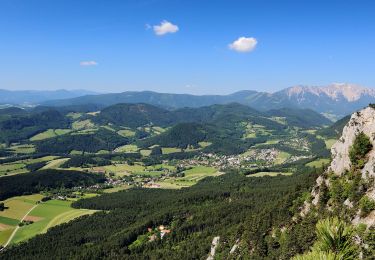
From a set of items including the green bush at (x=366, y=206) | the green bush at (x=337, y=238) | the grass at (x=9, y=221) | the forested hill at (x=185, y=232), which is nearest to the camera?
the green bush at (x=337, y=238)

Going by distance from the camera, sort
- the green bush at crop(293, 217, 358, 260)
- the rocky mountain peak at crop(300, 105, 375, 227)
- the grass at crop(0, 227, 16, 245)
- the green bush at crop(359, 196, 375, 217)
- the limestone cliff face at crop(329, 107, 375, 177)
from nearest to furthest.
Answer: the green bush at crop(293, 217, 358, 260) < the green bush at crop(359, 196, 375, 217) < the rocky mountain peak at crop(300, 105, 375, 227) < the limestone cliff face at crop(329, 107, 375, 177) < the grass at crop(0, 227, 16, 245)

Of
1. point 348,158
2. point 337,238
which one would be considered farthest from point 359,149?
point 337,238

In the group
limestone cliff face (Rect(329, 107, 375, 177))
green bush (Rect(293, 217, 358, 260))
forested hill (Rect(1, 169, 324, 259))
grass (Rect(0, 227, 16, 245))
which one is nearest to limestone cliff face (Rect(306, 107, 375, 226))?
limestone cliff face (Rect(329, 107, 375, 177))

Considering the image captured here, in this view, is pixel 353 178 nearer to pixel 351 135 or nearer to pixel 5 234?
pixel 351 135

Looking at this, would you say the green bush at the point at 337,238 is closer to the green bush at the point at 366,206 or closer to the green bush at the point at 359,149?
the green bush at the point at 366,206

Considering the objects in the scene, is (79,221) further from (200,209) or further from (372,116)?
Result: (372,116)

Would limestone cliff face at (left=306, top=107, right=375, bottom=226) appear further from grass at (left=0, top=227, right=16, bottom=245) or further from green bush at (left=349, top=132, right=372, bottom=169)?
grass at (left=0, top=227, right=16, bottom=245)

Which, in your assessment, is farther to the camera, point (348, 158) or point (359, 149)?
point (348, 158)

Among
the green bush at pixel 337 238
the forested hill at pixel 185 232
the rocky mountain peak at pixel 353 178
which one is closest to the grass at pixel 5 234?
the forested hill at pixel 185 232

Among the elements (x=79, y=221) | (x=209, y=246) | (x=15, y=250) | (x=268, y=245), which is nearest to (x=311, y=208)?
(x=268, y=245)

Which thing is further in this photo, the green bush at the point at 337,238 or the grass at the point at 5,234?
the grass at the point at 5,234

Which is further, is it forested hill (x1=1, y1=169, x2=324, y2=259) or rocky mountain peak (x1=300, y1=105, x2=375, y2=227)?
forested hill (x1=1, y1=169, x2=324, y2=259)
